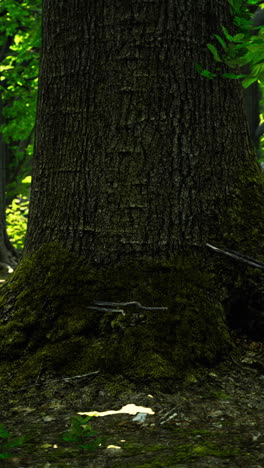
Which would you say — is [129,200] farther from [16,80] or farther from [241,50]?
[16,80]

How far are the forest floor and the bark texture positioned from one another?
2.98ft

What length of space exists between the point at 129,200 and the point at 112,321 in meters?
0.85

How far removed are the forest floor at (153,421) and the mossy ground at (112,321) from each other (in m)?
0.12

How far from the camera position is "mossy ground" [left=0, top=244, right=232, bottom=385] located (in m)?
3.27

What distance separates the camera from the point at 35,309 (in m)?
3.52

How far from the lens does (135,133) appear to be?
355cm

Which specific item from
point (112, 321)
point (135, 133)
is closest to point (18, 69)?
point (135, 133)

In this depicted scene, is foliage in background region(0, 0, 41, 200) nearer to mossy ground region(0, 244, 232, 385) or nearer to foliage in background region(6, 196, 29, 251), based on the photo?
foliage in background region(6, 196, 29, 251)

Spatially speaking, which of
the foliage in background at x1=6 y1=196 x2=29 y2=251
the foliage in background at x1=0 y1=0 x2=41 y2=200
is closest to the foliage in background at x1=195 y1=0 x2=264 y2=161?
the foliage in background at x1=0 y1=0 x2=41 y2=200

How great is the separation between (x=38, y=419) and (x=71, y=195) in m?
1.57

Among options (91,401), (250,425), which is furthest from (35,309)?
(250,425)

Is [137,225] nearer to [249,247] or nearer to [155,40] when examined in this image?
[249,247]

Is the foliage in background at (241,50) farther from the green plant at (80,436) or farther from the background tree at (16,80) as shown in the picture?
the background tree at (16,80)

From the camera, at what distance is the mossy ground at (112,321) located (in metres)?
3.27
